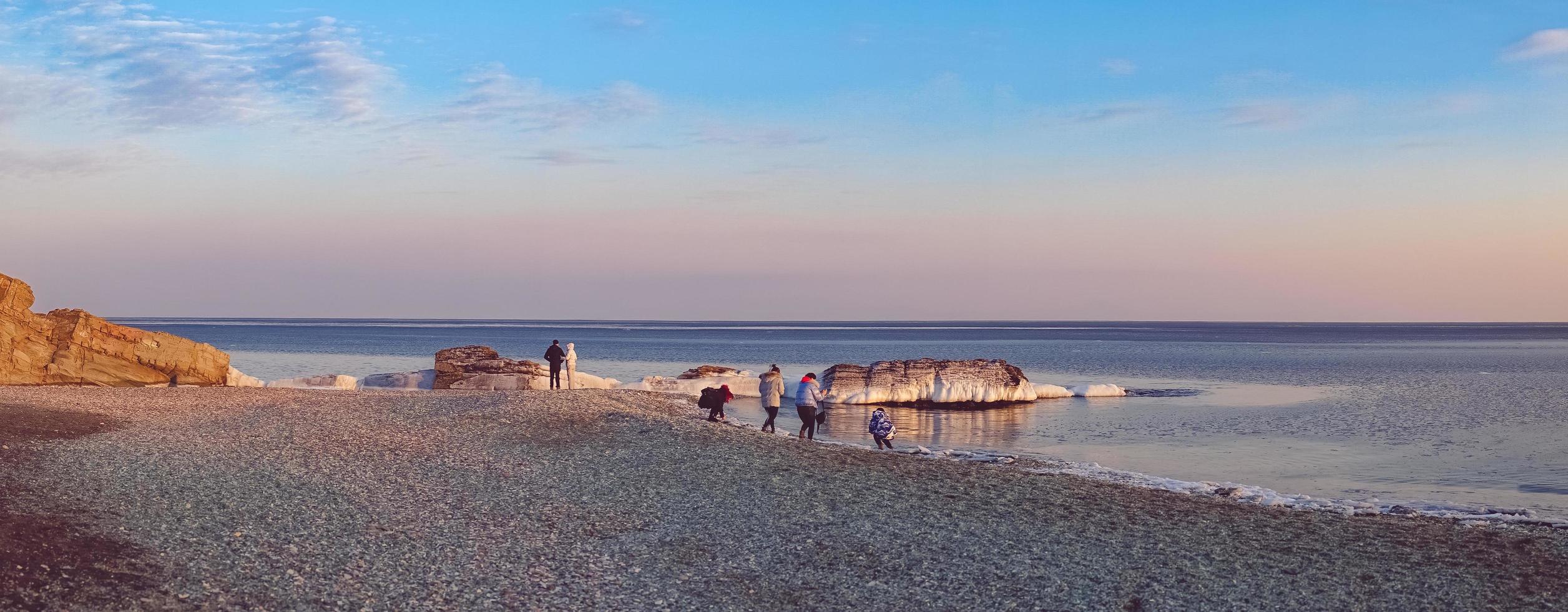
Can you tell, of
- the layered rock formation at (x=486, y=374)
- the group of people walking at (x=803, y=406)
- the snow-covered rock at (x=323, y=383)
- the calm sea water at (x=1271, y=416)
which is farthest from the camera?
the layered rock formation at (x=486, y=374)

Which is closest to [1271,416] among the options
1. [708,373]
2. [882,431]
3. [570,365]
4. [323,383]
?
[882,431]

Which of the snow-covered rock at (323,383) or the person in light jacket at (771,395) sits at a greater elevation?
the person in light jacket at (771,395)

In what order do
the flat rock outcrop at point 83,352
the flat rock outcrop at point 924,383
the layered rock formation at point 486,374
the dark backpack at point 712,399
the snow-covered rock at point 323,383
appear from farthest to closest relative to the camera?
the flat rock outcrop at point 924,383 < the layered rock formation at point 486,374 < the snow-covered rock at point 323,383 < the flat rock outcrop at point 83,352 < the dark backpack at point 712,399

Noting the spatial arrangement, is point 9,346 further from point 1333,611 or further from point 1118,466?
point 1333,611

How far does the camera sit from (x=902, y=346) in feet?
419

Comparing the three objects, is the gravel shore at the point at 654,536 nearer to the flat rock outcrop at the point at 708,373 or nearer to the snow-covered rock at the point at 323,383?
the snow-covered rock at the point at 323,383

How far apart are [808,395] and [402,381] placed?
20936 millimetres

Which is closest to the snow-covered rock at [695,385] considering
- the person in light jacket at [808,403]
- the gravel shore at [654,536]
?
the person in light jacket at [808,403]

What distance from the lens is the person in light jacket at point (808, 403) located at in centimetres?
2600

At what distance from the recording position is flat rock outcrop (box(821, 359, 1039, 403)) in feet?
134

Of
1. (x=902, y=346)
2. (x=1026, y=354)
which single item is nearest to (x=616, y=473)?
(x=1026, y=354)

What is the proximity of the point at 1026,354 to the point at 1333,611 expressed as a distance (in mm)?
86807

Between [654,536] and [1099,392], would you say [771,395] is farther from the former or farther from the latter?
[1099,392]

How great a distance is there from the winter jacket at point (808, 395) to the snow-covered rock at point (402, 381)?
1885cm
